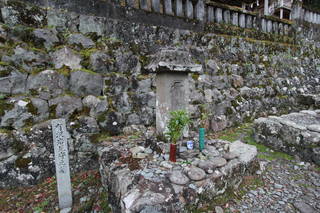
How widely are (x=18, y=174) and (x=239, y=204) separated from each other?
4.07 metres

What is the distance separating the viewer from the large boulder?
4051 millimetres

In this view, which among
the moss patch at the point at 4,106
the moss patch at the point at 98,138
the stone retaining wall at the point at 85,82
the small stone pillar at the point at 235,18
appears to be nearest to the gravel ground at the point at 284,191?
the stone retaining wall at the point at 85,82

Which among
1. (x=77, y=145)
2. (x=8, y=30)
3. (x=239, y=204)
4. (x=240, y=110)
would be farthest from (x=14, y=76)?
(x=240, y=110)

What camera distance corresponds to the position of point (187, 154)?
3.22 m

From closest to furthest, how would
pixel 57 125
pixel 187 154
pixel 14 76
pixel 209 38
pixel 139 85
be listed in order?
pixel 57 125
pixel 187 154
pixel 14 76
pixel 139 85
pixel 209 38

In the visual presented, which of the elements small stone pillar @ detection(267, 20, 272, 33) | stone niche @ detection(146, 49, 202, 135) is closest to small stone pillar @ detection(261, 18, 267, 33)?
small stone pillar @ detection(267, 20, 272, 33)

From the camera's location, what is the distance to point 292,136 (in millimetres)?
4238

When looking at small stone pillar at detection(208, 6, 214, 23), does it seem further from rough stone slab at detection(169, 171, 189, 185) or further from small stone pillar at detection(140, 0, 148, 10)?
rough stone slab at detection(169, 171, 189, 185)

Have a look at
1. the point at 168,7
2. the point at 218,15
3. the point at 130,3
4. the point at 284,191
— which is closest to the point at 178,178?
the point at 284,191

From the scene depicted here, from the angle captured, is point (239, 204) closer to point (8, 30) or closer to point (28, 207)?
point (28, 207)

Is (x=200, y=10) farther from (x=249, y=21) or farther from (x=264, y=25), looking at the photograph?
(x=264, y=25)

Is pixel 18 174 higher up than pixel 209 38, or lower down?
lower down

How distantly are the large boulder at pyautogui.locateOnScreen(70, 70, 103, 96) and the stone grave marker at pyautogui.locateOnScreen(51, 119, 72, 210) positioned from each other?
1333mm

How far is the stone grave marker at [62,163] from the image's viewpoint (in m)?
2.95
